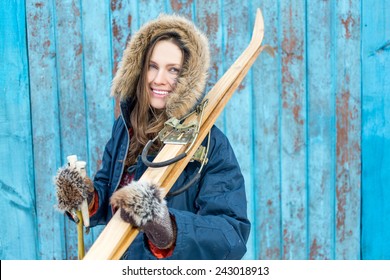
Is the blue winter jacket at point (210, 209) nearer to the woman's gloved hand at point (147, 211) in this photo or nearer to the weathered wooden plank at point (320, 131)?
the woman's gloved hand at point (147, 211)

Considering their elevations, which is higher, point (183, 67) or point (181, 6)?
point (181, 6)

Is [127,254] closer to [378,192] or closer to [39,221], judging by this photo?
[39,221]

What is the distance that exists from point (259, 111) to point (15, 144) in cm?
114

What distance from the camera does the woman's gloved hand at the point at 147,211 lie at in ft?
4.69

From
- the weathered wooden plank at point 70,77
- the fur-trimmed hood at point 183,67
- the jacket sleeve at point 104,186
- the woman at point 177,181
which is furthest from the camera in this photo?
the weathered wooden plank at point 70,77

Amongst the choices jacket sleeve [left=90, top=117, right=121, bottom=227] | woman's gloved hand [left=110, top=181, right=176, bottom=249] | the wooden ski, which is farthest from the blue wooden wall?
woman's gloved hand [left=110, top=181, right=176, bottom=249]

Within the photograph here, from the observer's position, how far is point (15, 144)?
257cm

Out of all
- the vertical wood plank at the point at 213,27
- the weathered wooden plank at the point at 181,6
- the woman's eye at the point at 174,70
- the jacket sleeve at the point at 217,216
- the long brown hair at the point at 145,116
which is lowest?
the jacket sleeve at the point at 217,216

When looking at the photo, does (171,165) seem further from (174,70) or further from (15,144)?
(15,144)

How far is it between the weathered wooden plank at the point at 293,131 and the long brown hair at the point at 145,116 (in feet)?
2.86

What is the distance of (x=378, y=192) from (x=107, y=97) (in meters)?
1.35

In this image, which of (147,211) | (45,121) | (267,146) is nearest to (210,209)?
(147,211)

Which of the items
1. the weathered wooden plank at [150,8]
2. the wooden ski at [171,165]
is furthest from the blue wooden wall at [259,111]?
the wooden ski at [171,165]

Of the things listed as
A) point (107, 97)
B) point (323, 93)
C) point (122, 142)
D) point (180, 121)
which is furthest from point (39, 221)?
point (323, 93)
